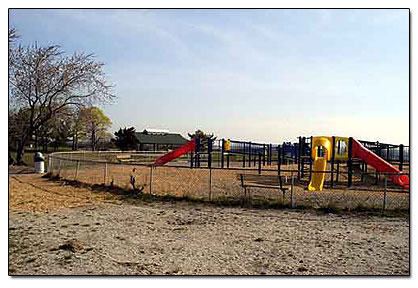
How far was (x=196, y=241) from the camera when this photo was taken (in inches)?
260

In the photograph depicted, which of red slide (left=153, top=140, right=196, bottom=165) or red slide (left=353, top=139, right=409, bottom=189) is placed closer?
red slide (left=353, top=139, right=409, bottom=189)

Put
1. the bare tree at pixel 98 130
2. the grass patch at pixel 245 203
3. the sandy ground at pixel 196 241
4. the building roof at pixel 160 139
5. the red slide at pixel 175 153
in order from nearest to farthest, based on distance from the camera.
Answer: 1. the sandy ground at pixel 196 241
2. the grass patch at pixel 245 203
3. the red slide at pixel 175 153
4. the bare tree at pixel 98 130
5. the building roof at pixel 160 139

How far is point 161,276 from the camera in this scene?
4.92 m

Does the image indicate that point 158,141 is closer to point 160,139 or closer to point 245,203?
point 160,139

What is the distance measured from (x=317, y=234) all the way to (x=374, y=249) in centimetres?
113

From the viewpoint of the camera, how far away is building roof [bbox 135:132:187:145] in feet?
210

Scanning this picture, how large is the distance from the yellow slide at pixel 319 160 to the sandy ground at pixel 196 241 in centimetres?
558

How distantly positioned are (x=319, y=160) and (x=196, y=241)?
33.7 ft

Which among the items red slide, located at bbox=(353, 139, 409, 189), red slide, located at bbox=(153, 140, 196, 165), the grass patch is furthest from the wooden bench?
red slide, located at bbox=(153, 140, 196, 165)

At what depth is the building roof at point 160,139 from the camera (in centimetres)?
6399

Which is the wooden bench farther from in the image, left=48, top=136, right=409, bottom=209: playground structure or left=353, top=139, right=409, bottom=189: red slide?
left=353, top=139, right=409, bottom=189: red slide

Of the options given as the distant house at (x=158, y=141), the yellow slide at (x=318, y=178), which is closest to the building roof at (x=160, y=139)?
the distant house at (x=158, y=141)

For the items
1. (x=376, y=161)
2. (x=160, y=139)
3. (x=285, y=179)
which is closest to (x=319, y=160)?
(x=285, y=179)

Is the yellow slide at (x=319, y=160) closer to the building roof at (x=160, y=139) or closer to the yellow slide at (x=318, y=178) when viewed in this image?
the yellow slide at (x=318, y=178)
